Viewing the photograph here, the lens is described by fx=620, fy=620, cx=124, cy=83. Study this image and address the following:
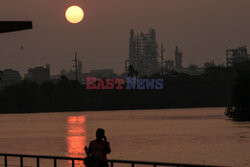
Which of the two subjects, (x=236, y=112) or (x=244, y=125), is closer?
(x=236, y=112)

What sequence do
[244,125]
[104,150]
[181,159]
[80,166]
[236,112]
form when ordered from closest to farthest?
1. [104,150]
2. [80,166]
3. [181,159]
4. [236,112]
5. [244,125]

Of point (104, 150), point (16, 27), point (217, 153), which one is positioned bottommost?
point (217, 153)

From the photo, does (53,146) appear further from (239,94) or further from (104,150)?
(104,150)

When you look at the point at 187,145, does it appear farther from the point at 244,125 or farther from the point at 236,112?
the point at 244,125

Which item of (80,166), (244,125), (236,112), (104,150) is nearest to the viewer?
(104,150)

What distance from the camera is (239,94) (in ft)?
396

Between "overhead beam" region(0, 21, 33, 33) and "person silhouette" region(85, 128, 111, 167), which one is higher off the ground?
"overhead beam" region(0, 21, 33, 33)

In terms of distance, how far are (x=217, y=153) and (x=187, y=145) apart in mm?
15405

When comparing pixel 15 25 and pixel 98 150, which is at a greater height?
pixel 15 25

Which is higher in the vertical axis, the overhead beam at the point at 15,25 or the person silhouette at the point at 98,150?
the overhead beam at the point at 15,25

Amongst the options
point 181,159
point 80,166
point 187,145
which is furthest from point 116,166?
point 187,145

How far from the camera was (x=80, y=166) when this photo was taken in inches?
2496

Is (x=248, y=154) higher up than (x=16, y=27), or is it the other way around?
(x=16, y=27)

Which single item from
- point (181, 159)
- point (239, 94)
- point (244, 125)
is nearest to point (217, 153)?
point (181, 159)
